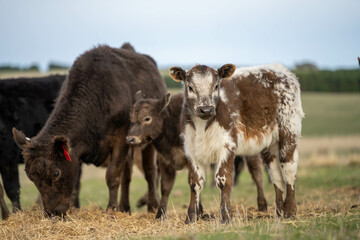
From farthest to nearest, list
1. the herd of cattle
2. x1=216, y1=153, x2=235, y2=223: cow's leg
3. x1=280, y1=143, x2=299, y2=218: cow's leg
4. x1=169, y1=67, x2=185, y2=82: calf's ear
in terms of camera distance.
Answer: x1=280, y1=143, x2=299, y2=218: cow's leg, x1=169, y1=67, x2=185, y2=82: calf's ear, the herd of cattle, x1=216, y1=153, x2=235, y2=223: cow's leg

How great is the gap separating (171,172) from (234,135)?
2436mm

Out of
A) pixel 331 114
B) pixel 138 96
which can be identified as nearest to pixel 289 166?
pixel 138 96

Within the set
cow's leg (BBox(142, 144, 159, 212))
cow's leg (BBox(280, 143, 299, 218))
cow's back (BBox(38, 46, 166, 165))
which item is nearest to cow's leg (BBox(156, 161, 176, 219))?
cow's leg (BBox(142, 144, 159, 212))

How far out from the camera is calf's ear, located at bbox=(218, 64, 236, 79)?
27.5 feet

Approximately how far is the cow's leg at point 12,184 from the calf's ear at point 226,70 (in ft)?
18.6

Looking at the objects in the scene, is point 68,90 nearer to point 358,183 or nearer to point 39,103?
point 39,103

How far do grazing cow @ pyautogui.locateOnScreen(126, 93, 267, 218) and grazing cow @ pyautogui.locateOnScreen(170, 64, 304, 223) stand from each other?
1024 millimetres

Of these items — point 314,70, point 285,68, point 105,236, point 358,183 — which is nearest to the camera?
point 105,236

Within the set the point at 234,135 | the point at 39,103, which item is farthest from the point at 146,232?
the point at 39,103

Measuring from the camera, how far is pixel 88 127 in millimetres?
9336

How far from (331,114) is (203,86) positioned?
51001 mm

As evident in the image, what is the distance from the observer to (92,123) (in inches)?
370

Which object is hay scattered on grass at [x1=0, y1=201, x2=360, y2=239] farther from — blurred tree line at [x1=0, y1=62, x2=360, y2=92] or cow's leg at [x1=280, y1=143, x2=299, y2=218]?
blurred tree line at [x1=0, y1=62, x2=360, y2=92]

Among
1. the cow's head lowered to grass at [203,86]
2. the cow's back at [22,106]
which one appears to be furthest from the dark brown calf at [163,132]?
the cow's back at [22,106]
